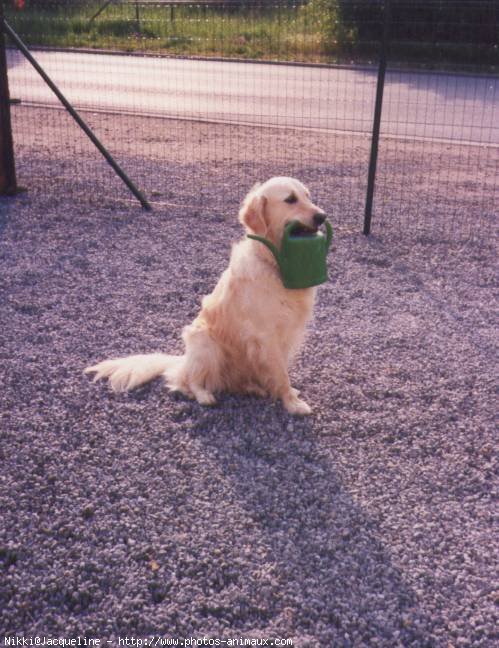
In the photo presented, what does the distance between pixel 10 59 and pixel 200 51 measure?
5.57 meters

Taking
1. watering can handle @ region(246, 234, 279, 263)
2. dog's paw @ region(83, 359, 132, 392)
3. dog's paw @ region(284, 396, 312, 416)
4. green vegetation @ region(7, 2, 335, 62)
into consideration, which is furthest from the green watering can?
green vegetation @ region(7, 2, 335, 62)

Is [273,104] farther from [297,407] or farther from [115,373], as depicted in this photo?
[297,407]

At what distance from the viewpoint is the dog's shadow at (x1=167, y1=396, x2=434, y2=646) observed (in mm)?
2609

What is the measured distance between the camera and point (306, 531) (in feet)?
10.1

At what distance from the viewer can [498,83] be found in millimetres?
14250

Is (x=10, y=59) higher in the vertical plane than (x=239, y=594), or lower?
higher

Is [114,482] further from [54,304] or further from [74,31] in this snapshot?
[74,31]

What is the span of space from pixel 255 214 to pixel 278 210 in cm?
13

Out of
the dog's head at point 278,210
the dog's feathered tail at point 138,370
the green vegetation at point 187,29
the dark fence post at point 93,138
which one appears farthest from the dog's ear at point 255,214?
the green vegetation at point 187,29

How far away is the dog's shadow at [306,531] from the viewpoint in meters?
2.61

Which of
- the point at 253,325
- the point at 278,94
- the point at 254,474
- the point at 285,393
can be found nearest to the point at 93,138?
the point at 253,325

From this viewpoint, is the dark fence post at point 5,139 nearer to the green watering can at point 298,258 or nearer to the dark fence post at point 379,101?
the dark fence post at point 379,101

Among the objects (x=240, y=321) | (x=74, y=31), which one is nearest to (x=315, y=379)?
(x=240, y=321)

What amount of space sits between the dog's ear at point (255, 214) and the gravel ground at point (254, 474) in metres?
0.97
